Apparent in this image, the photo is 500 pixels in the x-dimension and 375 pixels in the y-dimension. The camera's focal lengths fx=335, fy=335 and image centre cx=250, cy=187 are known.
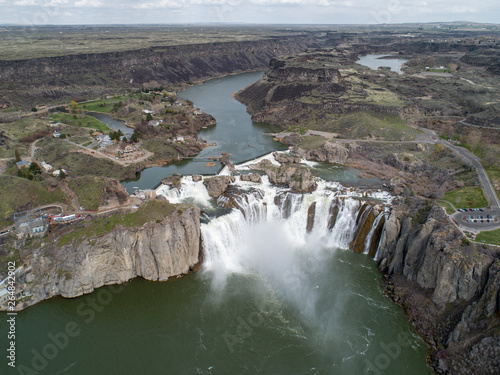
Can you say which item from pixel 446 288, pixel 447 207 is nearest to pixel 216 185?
pixel 447 207

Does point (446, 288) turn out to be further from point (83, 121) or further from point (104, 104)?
point (104, 104)

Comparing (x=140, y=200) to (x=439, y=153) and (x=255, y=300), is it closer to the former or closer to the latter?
(x=255, y=300)

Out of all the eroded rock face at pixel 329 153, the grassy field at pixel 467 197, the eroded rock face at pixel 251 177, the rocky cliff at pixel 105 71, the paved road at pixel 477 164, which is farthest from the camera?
the rocky cliff at pixel 105 71

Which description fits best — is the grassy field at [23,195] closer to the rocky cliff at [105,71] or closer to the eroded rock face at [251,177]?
the eroded rock face at [251,177]

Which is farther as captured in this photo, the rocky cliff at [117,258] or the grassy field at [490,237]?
the rocky cliff at [117,258]

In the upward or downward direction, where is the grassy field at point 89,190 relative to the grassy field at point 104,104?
upward

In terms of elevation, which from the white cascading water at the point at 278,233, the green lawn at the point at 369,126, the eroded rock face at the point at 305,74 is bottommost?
the white cascading water at the point at 278,233

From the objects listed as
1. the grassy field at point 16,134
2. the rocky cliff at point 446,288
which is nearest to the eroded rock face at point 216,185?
the rocky cliff at point 446,288

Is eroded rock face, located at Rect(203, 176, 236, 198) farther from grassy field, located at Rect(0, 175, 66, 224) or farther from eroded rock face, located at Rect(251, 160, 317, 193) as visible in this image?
grassy field, located at Rect(0, 175, 66, 224)
